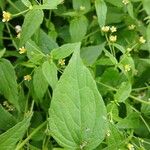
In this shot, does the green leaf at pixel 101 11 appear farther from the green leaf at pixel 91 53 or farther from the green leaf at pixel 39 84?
the green leaf at pixel 39 84

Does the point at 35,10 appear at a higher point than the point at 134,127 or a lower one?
higher

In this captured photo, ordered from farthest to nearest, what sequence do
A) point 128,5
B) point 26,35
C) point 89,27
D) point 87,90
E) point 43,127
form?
point 89,27 → point 128,5 → point 43,127 → point 26,35 → point 87,90

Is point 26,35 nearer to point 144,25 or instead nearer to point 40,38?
A: point 40,38

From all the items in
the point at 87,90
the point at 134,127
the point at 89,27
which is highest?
the point at 87,90

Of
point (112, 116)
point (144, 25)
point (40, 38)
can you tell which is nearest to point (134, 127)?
point (112, 116)

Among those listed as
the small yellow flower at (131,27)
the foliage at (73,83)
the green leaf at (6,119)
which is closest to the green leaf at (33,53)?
the foliage at (73,83)

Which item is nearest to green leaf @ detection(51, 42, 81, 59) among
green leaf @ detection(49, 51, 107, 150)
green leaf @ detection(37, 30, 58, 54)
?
green leaf @ detection(37, 30, 58, 54)

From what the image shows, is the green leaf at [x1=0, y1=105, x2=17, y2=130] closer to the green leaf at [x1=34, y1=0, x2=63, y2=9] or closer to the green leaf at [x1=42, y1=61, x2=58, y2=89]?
the green leaf at [x1=42, y1=61, x2=58, y2=89]
